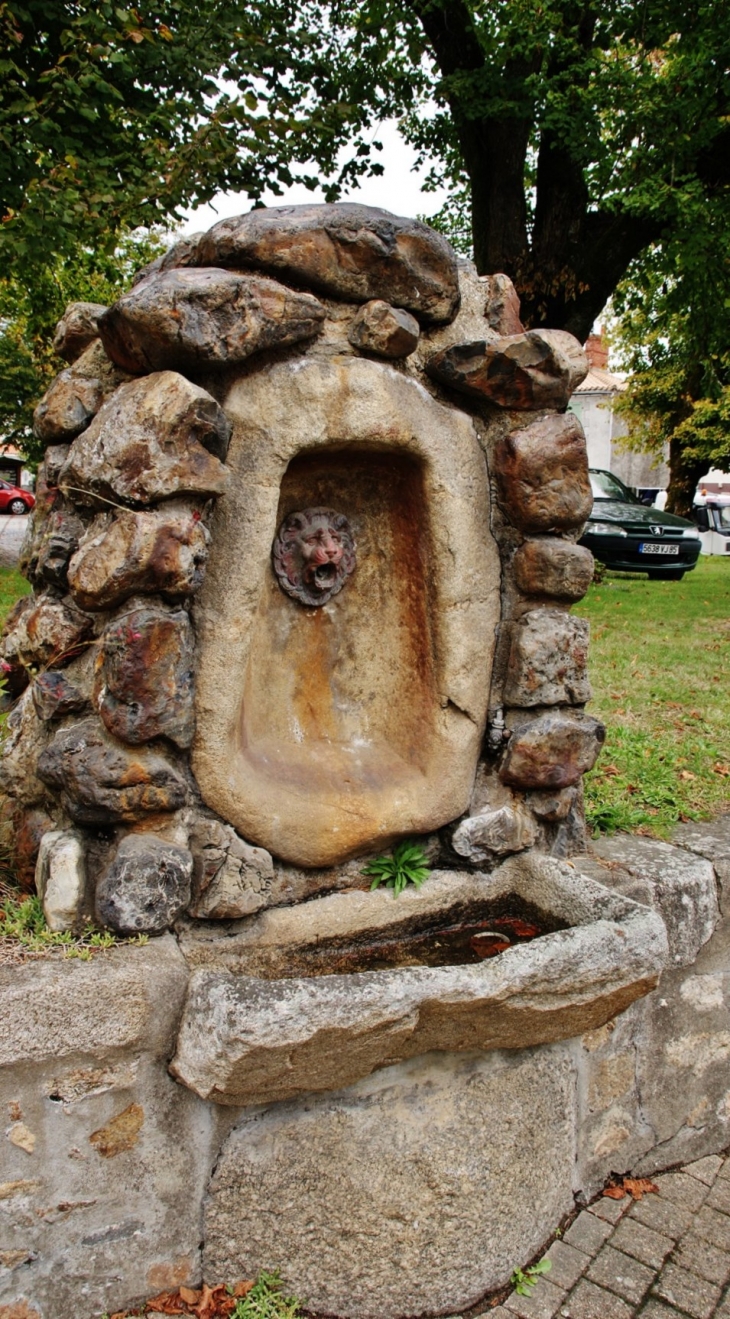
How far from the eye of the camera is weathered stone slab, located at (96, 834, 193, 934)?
2139 millimetres

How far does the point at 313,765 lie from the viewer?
2607 mm

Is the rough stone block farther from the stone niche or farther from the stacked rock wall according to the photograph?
the stone niche

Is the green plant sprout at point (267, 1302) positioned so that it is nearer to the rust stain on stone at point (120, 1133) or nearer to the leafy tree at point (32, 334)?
the rust stain on stone at point (120, 1133)

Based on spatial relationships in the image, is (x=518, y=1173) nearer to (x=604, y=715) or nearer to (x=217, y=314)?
(x=217, y=314)

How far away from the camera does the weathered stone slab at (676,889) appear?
2.70 meters

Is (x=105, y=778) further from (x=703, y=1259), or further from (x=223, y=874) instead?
(x=703, y=1259)

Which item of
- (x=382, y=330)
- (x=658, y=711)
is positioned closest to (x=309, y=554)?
(x=382, y=330)

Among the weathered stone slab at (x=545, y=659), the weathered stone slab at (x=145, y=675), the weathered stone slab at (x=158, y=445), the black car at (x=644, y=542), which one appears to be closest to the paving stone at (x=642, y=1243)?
the weathered stone slab at (x=545, y=659)

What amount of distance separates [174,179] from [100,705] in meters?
5.07

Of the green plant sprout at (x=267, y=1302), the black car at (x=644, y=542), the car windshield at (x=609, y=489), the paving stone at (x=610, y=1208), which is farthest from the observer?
Answer: the car windshield at (x=609, y=489)

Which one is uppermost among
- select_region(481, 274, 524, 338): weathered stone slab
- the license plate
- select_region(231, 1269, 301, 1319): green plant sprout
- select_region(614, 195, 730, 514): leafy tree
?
select_region(614, 195, 730, 514): leafy tree

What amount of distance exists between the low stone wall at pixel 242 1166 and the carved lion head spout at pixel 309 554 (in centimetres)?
97

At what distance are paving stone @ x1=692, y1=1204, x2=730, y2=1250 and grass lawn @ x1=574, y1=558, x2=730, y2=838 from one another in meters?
1.09

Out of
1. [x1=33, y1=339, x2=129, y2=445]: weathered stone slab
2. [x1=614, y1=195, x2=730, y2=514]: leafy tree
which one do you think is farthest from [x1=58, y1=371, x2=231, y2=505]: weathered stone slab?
[x1=614, y1=195, x2=730, y2=514]: leafy tree
